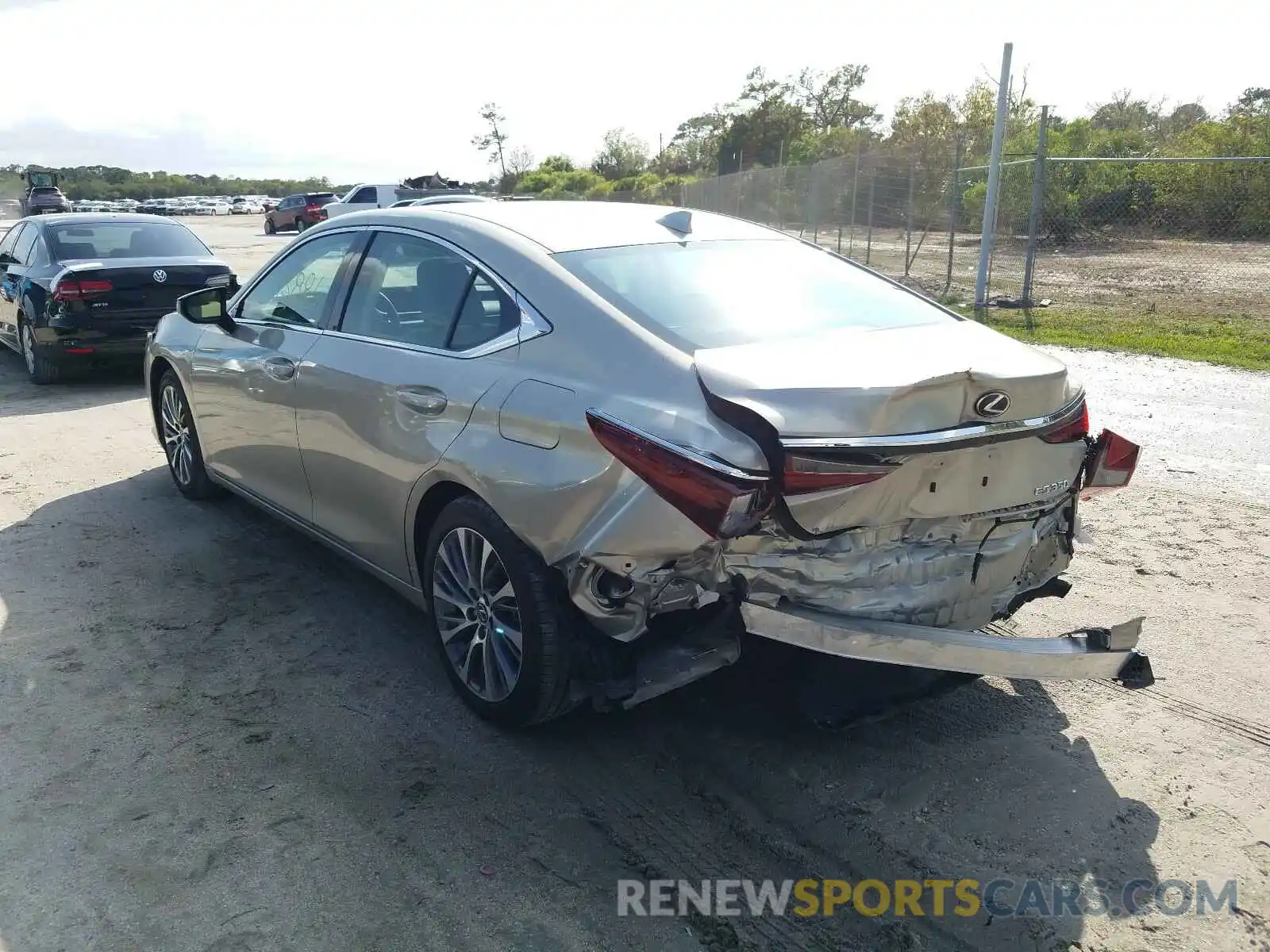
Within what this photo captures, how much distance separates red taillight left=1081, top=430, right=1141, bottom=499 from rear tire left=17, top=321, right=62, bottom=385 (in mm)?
9240

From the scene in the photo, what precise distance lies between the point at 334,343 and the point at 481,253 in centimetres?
92

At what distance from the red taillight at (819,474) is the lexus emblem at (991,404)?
41 centimetres

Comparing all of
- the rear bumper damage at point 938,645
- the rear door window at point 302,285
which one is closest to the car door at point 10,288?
the rear door window at point 302,285

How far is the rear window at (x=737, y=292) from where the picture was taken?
3.31 metres

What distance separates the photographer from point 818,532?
2795 millimetres

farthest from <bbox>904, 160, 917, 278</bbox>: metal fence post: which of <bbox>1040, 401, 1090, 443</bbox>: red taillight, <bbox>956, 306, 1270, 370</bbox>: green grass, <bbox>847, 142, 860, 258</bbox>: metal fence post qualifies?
<bbox>1040, 401, 1090, 443</bbox>: red taillight

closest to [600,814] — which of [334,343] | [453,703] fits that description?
[453,703]

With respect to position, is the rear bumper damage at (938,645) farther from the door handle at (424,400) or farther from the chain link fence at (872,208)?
the chain link fence at (872,208)

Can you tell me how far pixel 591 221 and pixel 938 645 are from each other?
6.98ft

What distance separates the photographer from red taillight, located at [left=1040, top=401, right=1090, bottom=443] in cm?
316

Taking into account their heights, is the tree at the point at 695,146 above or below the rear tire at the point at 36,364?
above

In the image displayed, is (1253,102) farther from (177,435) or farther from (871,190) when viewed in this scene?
(177,435)

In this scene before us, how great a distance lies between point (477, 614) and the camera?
3.52 metres

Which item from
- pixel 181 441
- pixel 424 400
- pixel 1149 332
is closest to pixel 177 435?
pixel 181 441
